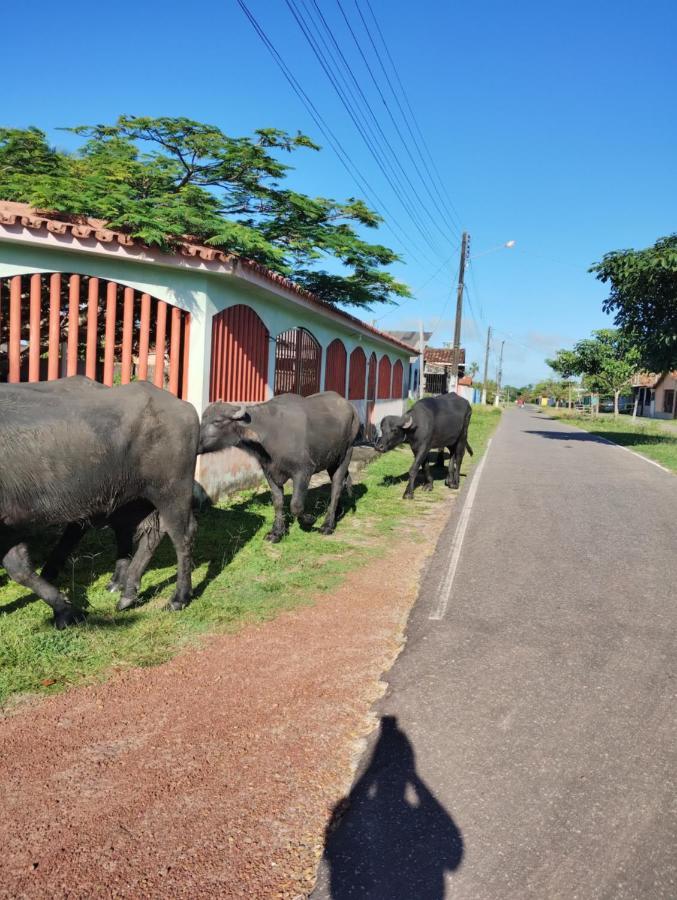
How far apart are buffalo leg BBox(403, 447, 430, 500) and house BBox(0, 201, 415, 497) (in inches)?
97.8

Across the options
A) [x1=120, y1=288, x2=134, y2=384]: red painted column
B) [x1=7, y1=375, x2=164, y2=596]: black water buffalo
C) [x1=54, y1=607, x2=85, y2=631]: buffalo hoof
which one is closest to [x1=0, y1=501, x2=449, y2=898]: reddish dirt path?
[x1=54, y1=607, x2=85, y2=631]: buffalo hoof

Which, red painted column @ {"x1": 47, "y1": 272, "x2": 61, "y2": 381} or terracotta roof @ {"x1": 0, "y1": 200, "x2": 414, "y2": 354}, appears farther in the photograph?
red painted column @ {"x1": 47, "y1": 272, "x2": 61, "y2": 381}

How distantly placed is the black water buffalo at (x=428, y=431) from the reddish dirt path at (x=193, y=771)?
6367 mm

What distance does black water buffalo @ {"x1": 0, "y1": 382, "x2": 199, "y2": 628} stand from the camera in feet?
15.0

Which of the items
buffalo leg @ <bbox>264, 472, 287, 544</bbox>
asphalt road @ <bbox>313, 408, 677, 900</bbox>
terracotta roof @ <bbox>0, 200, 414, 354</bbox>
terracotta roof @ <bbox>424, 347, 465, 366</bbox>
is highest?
terracotta roof @ <bbox>424, 347, 465, 366</bbox>

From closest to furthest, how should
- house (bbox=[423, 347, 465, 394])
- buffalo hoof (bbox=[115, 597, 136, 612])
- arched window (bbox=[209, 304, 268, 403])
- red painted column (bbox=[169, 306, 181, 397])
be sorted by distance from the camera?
buffalo hoof (bbox=[115, 597, 136, 612])
red painted column (bbox=[169, 306, 181, 397])
arched window (bbox=[209, 304, 268, 403])
house (bbox=[423, 347, 465, 394])

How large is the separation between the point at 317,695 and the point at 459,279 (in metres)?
25.1

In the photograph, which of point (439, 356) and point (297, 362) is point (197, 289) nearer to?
point (297, 362)

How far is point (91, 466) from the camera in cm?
482

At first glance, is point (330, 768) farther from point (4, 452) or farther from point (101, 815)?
point (4, 452)

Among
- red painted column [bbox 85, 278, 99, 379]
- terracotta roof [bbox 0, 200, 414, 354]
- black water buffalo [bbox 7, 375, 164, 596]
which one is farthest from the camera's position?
red painted column [bbox 85, 278, 99, 379]

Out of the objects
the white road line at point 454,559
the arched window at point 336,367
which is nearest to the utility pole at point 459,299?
the arched window at point 336,367

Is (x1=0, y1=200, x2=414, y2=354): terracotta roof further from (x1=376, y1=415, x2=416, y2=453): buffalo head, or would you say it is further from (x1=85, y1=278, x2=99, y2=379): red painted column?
(x1=376, y1=415, x2=416, y2=453): buffalo head

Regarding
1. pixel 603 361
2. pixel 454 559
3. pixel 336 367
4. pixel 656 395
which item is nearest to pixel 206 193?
pixel 336 367
